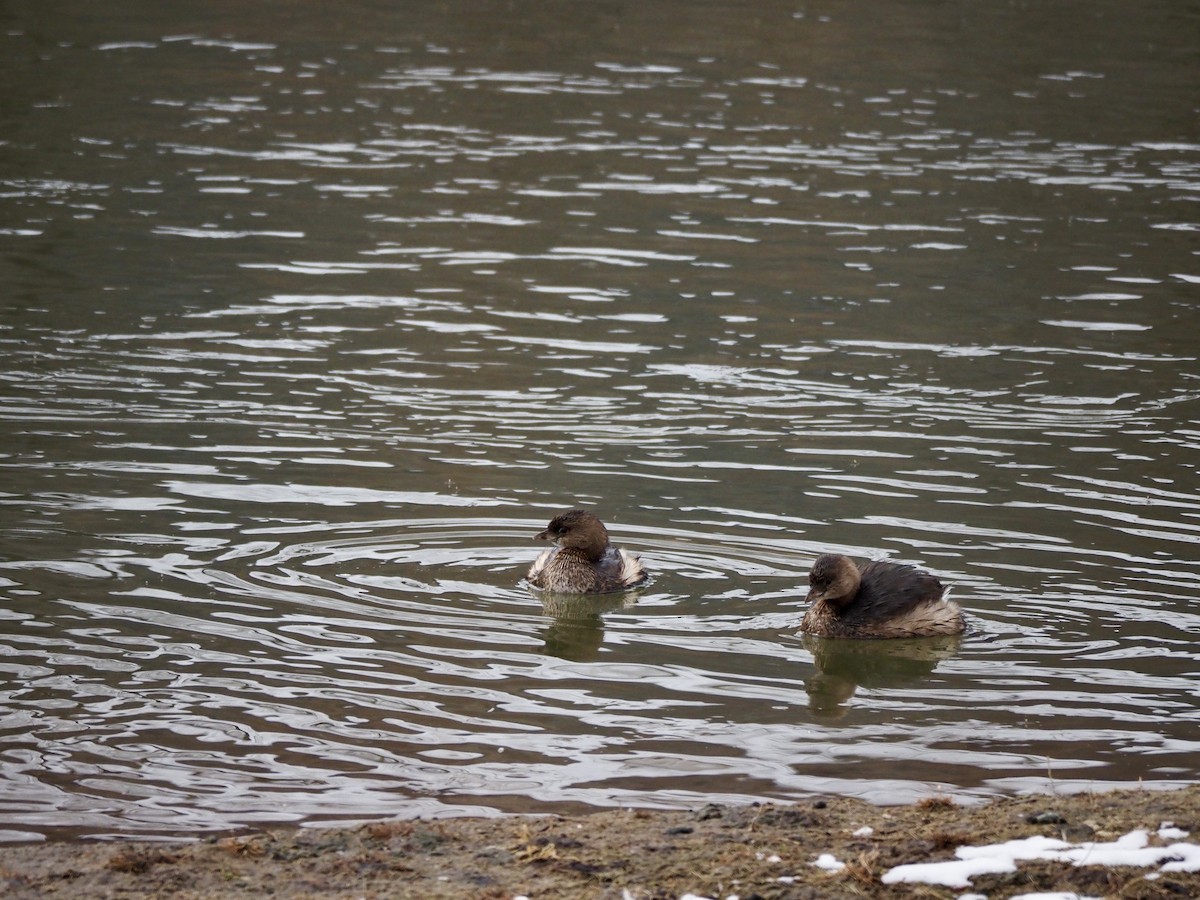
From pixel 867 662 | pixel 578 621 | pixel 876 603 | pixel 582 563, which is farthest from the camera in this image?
pixel 582 563

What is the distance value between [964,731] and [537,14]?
32.1 meters

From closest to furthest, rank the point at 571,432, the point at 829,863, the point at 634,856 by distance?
the point at 829,863
the point at 634,856
the point at 571,432

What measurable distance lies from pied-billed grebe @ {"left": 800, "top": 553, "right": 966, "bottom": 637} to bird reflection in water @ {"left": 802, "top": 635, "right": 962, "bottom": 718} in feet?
0.21

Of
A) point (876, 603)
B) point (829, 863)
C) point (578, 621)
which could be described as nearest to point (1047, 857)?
point (829, 863)

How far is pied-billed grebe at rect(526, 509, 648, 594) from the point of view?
1212 cm

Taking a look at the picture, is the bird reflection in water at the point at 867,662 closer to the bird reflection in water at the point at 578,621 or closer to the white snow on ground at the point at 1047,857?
the bird reflection in water at the point at 578,621

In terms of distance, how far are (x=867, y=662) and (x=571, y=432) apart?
16.4 ft

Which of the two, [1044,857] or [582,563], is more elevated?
[1044,857]

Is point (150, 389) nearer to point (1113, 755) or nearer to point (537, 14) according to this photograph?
point (1113, 755)

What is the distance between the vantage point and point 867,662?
36.9 feet

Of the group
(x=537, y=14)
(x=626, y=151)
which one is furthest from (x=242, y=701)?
(x=537, y=14)

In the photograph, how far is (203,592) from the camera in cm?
1166

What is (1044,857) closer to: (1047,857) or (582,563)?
(1047,857)

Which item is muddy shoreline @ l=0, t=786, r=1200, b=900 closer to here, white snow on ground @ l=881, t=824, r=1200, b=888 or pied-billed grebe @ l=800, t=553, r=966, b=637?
white snow on ground @ l=881, t=824, r=1200, b=888
